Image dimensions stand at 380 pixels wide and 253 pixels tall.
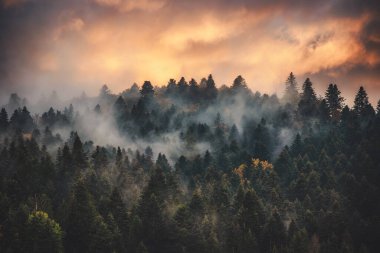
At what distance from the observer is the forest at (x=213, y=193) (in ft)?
321

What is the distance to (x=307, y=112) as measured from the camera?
190m

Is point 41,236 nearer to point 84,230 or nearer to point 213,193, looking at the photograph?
point 84,230

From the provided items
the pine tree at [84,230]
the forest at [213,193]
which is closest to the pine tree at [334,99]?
the forest at [213,193]

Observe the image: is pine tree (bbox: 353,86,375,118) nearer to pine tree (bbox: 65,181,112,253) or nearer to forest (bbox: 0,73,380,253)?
forest (bbox: 0,73,380,253)

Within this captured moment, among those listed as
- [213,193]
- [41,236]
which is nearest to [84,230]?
[41,236]

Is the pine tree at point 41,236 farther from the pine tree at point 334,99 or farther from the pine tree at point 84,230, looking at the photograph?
the pine tree at point 334,99

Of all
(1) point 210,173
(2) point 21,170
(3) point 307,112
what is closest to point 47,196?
(2) point 21,170

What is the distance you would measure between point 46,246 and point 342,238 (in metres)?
65.1

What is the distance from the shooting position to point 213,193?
426 feet

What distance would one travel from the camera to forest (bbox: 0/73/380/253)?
97938 millimetres

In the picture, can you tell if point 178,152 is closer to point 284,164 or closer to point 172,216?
point 284,164

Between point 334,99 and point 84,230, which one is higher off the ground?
point 334,99

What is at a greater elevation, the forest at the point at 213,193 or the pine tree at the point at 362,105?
the pine tree at the point at 362,105

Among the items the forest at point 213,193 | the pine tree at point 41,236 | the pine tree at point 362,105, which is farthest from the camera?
the pine tree at point 362,105
